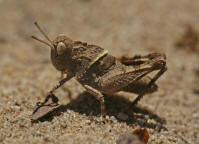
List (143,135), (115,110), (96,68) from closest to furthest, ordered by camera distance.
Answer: (143,135) → (96,68) → (115,110)

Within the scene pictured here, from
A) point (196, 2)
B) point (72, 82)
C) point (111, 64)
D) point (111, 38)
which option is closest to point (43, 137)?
point (111, 64)

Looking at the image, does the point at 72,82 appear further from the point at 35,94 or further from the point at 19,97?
the point at 19,97

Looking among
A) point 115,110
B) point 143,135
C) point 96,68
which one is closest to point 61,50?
point 96,68

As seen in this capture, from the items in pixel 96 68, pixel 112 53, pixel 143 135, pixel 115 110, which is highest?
pixel 112 53

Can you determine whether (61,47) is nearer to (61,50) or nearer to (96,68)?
(61,50)

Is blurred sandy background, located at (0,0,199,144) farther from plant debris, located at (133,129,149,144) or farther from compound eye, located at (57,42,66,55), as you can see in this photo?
compound eye, located at (57,42,66,55)

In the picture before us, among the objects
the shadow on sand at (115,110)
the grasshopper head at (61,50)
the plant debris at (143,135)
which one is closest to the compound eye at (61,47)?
the grasshopper head at (61,50)

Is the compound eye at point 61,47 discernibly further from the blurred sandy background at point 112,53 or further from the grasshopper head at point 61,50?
the blurred sandy background at point 112,53
